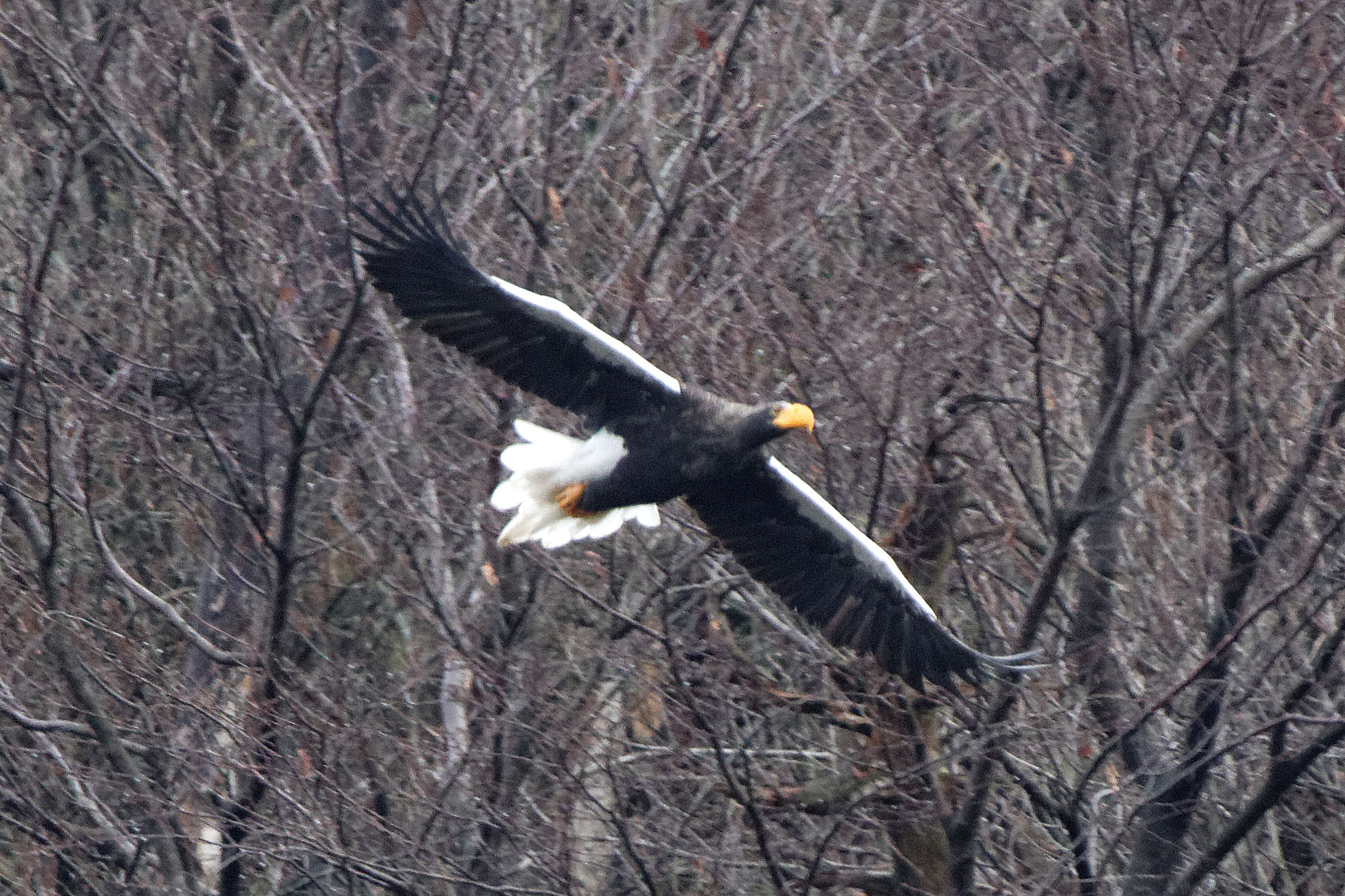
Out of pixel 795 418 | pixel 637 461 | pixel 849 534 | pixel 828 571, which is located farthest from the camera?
pixel 828 571

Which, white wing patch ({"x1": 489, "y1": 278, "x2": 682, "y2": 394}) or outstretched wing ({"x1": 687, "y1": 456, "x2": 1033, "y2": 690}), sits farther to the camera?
outstretched wing ({"x1": 687, "y1": 456, "x2": 1033, "y2": 690})

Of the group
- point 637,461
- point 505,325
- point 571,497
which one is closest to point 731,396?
point 637,461

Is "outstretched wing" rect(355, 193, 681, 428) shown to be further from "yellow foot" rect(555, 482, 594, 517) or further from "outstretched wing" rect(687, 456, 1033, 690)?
"outstretched wing" rect(687, 456, 1033, 690)

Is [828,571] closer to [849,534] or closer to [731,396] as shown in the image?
[849,534]

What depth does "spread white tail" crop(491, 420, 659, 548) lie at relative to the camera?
5.64 metres

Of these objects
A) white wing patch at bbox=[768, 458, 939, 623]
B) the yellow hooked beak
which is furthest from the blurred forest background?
the yellow hooked beak

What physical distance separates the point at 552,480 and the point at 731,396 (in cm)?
64

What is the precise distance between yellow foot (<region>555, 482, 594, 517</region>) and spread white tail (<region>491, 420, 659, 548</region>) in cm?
1

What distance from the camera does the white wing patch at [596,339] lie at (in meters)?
5.16

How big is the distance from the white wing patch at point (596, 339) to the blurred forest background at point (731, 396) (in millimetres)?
202

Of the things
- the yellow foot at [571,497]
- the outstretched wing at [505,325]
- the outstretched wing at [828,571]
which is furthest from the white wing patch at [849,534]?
the yellow foot at [571,497]

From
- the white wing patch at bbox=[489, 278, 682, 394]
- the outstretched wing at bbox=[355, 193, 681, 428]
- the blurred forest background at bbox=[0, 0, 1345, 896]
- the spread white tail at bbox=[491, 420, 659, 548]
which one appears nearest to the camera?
the blurred forest background at bbox=[0, 0, 1345, 896]

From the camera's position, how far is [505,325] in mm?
5484

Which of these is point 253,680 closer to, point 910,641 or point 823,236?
point 910,641
